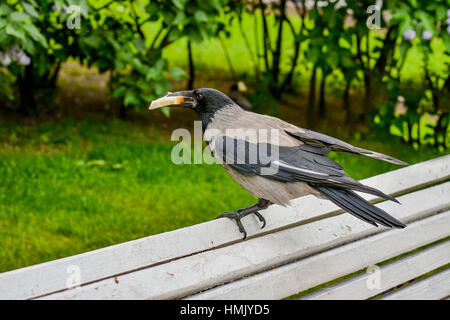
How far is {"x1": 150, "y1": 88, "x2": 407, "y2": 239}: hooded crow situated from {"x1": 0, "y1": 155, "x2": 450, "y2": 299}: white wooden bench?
16 centimetres

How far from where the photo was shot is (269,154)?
205cm

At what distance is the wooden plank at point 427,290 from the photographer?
89.9 inches

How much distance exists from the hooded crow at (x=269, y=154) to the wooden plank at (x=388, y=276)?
0.26m

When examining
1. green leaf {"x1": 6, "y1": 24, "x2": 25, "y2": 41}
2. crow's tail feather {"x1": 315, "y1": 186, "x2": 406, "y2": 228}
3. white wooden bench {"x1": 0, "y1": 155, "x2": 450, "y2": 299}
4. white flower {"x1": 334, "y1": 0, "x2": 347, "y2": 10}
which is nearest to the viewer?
white wooden bench {"x1": 0, "y1": 155, "x2": 450, "y2": 299}

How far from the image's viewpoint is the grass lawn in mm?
3611

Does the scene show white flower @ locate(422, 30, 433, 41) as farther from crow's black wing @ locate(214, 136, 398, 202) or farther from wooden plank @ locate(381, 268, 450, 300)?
crow's black wing @ locate(214, 136, 398, 202)

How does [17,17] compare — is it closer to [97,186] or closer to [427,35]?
[97,186]

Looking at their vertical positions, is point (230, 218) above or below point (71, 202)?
above

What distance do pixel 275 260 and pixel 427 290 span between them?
828 millimetres

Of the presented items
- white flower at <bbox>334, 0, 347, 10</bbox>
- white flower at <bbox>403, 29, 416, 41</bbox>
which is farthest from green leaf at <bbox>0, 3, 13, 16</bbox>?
white flower at <bbox>403, 29, 416, 41</bbox>

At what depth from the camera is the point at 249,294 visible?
1819mm

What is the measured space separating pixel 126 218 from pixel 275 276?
2.14 metres
